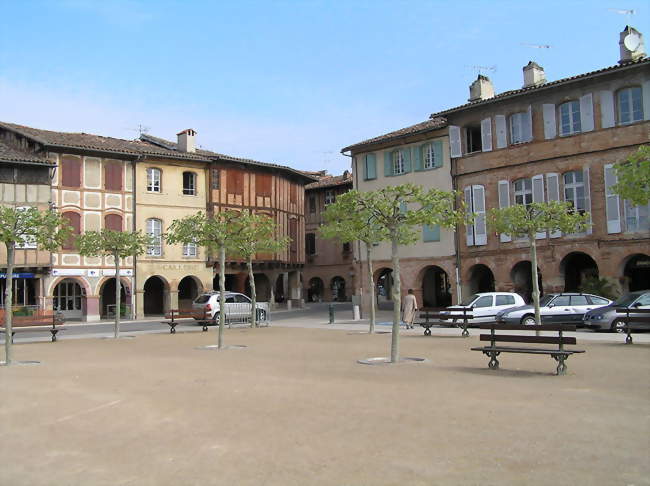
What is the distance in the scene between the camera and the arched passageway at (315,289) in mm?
58562

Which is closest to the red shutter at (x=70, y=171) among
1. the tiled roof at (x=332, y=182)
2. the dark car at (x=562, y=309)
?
the tiled roof at (x=332, y=182)

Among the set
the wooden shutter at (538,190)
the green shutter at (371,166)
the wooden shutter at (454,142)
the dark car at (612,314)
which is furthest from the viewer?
the green shutter at (371,166)

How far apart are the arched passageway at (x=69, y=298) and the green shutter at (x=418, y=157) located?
19899 millimetres

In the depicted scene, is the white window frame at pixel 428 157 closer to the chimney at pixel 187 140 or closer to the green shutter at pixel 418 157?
the green shutter at pixel 418 157

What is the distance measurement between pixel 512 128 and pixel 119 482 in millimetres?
27050

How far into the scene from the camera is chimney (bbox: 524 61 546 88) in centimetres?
3092

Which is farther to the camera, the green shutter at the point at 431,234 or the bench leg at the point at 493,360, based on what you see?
the green shutter at the point at 431,234

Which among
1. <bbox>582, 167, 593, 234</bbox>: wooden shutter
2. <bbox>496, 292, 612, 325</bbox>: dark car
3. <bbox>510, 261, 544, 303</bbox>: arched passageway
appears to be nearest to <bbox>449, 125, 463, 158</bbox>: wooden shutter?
<bbox>510, 261, 544, 303</bbox>: arched passageway

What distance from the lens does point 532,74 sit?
101ft

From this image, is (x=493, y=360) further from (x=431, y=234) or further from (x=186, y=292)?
(x=186, y=292)

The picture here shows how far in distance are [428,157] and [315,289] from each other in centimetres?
2774

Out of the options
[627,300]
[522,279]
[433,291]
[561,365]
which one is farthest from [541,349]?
[433,291]

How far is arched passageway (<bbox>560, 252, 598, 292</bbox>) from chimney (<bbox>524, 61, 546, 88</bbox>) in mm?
8203

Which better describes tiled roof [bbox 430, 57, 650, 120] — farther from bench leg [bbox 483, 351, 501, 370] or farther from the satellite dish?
bench leg [bbox 483, 351, 501, 370]
